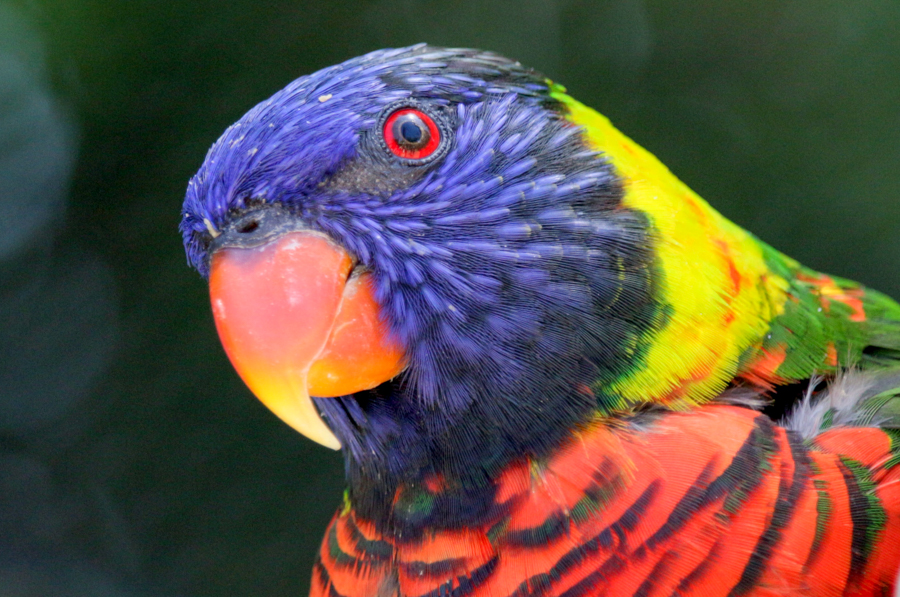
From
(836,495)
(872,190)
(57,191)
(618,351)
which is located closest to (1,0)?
(57,191)

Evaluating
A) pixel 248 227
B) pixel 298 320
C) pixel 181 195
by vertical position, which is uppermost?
pixel 181 195

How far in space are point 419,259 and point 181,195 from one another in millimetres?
1490

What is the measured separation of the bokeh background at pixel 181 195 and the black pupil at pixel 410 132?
1296 mm

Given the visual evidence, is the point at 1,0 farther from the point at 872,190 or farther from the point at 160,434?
the point at 872,190

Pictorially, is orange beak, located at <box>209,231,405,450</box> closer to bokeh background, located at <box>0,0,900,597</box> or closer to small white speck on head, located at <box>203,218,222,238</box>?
small white speck on head, located at <box>203,218,222,238</box>

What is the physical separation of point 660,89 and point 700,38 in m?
0.20

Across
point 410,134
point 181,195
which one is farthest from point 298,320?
point 181,195

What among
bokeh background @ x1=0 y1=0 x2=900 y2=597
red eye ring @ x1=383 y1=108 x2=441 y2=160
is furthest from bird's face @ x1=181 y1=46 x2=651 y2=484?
bokeh background @ x1=0 y1=0 x2=900 y2=597

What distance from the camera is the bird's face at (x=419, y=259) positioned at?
0.93 meters

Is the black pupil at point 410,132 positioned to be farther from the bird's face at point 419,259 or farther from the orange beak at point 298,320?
the orange beak at point 298,320

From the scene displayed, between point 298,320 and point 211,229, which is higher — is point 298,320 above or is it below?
below

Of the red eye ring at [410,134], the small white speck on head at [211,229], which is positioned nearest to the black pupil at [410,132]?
the red eye ring at [410,134]

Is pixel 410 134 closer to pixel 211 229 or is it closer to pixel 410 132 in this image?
pixel 410 132

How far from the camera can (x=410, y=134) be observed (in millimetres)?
943
